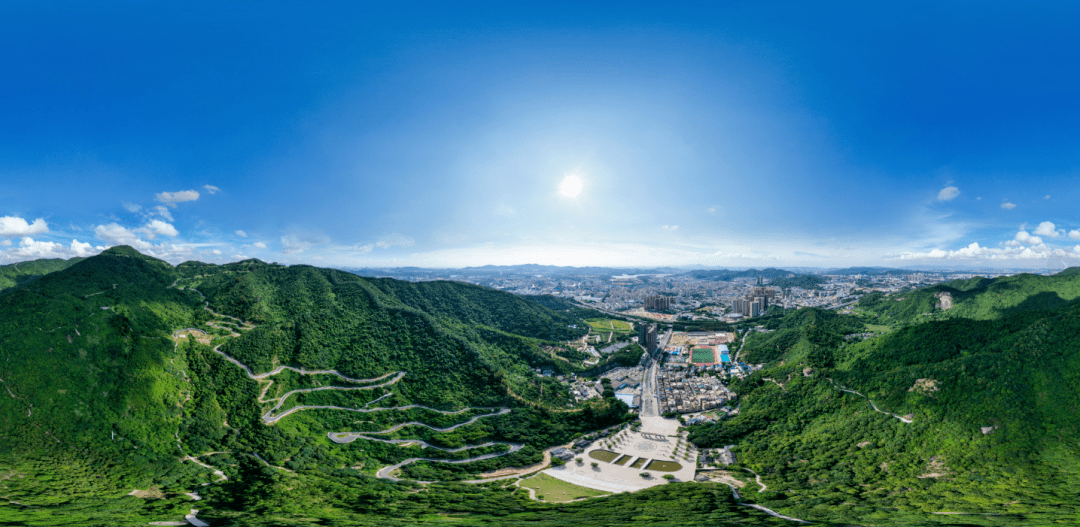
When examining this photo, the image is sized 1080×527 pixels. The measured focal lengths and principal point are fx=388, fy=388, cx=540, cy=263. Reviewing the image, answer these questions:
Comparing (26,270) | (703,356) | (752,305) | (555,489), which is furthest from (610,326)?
(26,270)

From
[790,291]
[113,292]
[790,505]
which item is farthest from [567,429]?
[790,291]

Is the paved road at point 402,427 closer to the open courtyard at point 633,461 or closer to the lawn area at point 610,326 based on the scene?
the open courtyard at point 633,461

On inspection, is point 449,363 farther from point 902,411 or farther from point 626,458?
point 902,411

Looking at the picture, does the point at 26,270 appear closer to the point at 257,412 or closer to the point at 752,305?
the point at 257,412

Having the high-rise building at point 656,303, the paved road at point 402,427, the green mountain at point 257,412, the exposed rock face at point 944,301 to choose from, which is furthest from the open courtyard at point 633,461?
the exposed rock face at point 944,301

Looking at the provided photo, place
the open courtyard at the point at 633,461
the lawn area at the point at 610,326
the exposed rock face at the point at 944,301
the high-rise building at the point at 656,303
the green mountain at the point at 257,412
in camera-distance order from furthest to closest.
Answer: the high-rise building at the point at 656,303 → the lawn area at the point at 610,326 → the exposed rock face at the point at 944,301 → the open courtyard at the point at 633,461 → the green mountain at the point at 257,412

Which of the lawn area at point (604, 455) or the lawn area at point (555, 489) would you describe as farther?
the lawn area at point (604, 455)
